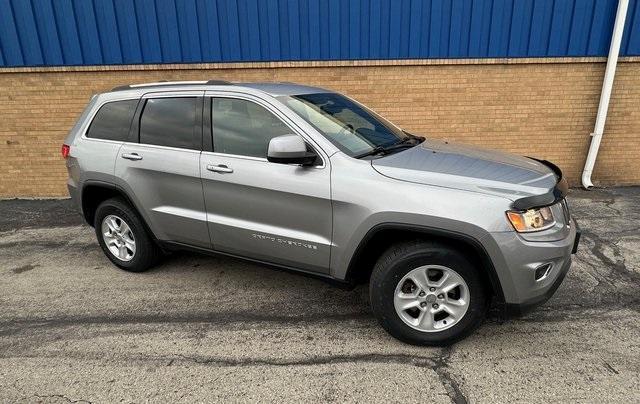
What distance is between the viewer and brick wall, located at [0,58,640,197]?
21.3ft

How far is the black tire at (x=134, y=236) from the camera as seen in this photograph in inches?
152

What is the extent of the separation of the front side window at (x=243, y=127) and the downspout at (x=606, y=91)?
5.91 m

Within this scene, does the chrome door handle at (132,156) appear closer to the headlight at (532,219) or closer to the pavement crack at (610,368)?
the headlight at (532,219)

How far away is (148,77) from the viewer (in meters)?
6.55

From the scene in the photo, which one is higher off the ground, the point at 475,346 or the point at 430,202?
the point at 430,202

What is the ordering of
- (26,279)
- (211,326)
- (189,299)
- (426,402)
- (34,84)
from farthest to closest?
(34,84) → (26,279) → (189,299) → (211,326) → (426,402)

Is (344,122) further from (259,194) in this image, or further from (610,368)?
(610,368)

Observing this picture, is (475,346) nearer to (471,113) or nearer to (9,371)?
(9,371)

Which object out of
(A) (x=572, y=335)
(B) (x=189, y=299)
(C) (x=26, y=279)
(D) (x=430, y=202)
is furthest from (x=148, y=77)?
(A) (x=572, y=335)

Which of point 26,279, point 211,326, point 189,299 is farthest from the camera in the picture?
point 26,279

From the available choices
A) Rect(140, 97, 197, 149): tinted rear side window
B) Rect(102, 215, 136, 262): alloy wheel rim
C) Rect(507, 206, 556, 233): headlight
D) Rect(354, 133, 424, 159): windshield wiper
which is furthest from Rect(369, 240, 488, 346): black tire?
Rect(102, 215, 136, 262): alloy wheel rim

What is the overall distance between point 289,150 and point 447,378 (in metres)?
1.78

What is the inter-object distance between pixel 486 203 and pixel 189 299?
100 inches

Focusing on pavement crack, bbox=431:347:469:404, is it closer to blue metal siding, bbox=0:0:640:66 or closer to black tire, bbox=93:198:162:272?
black tire, bbox=93:198:162:272
